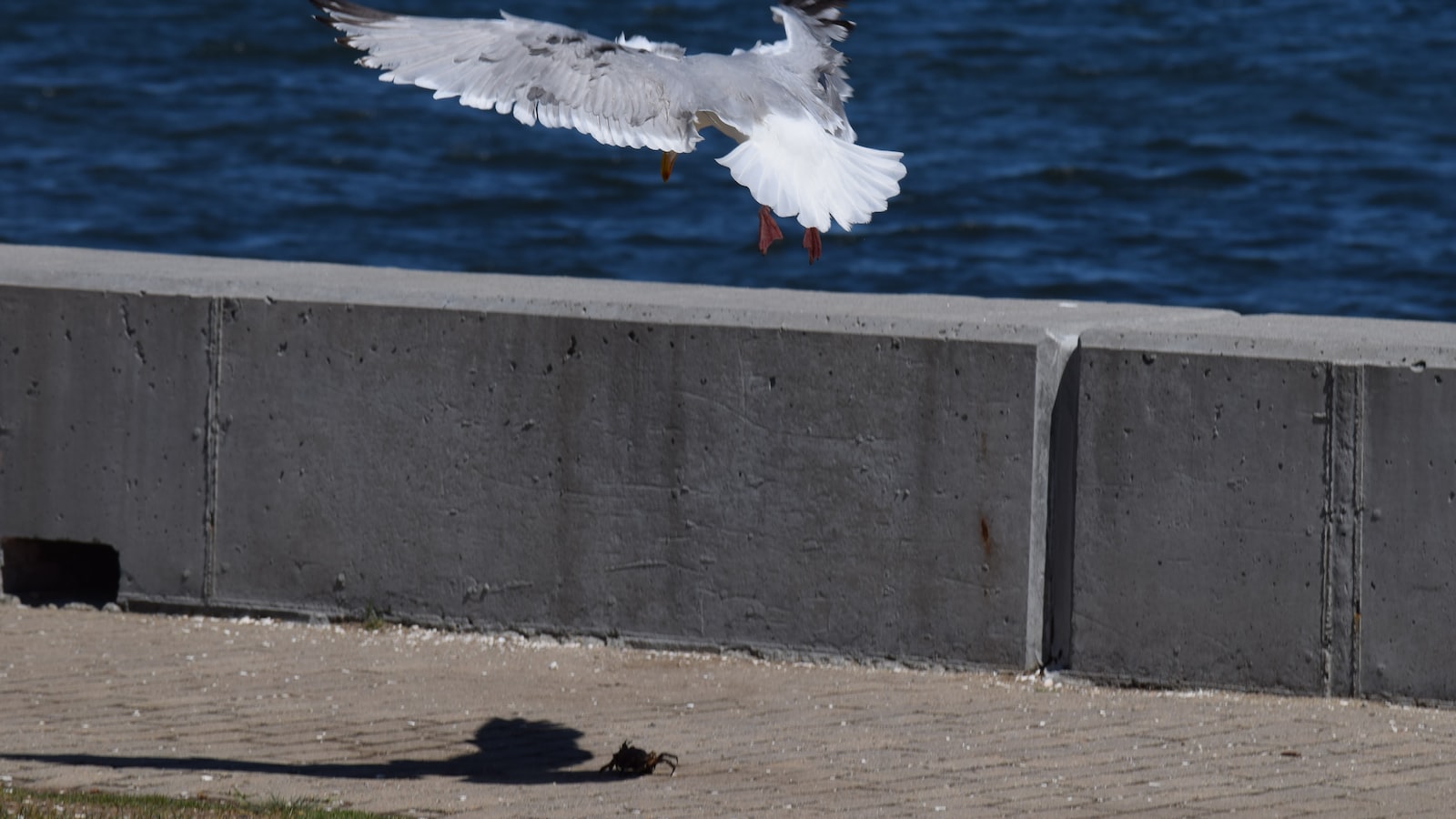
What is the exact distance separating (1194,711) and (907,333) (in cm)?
160

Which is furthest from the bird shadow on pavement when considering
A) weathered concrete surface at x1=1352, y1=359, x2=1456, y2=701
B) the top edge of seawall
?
weathered concrete surface at x1=1352, y1=359, x2=1456, y2=701

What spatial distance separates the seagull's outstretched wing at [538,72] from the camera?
21.9ft

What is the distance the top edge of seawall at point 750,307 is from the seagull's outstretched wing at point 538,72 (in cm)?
115

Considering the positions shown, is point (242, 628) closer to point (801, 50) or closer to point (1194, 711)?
point (801, 50)

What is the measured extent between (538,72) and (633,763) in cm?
215

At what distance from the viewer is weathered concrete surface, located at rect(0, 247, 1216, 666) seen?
7559 mm

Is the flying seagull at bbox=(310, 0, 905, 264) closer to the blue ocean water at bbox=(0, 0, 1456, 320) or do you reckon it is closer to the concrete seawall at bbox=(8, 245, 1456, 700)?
the concrete seawall at bbox=(8, 245, 1456, 700)

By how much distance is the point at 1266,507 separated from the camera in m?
7.22

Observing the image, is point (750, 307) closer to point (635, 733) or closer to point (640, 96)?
point (640, 96)

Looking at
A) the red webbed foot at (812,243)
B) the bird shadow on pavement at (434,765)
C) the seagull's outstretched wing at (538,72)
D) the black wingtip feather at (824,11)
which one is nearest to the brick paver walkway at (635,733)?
the bird shadow on pavement at (434,765)

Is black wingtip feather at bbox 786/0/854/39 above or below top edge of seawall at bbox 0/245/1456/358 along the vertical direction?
above

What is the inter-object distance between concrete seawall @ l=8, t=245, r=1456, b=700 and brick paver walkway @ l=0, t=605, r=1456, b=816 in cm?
20

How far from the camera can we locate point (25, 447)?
8469mm

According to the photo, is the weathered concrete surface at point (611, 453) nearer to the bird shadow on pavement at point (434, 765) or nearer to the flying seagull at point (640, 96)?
the flying seagull at point (640, 96)
